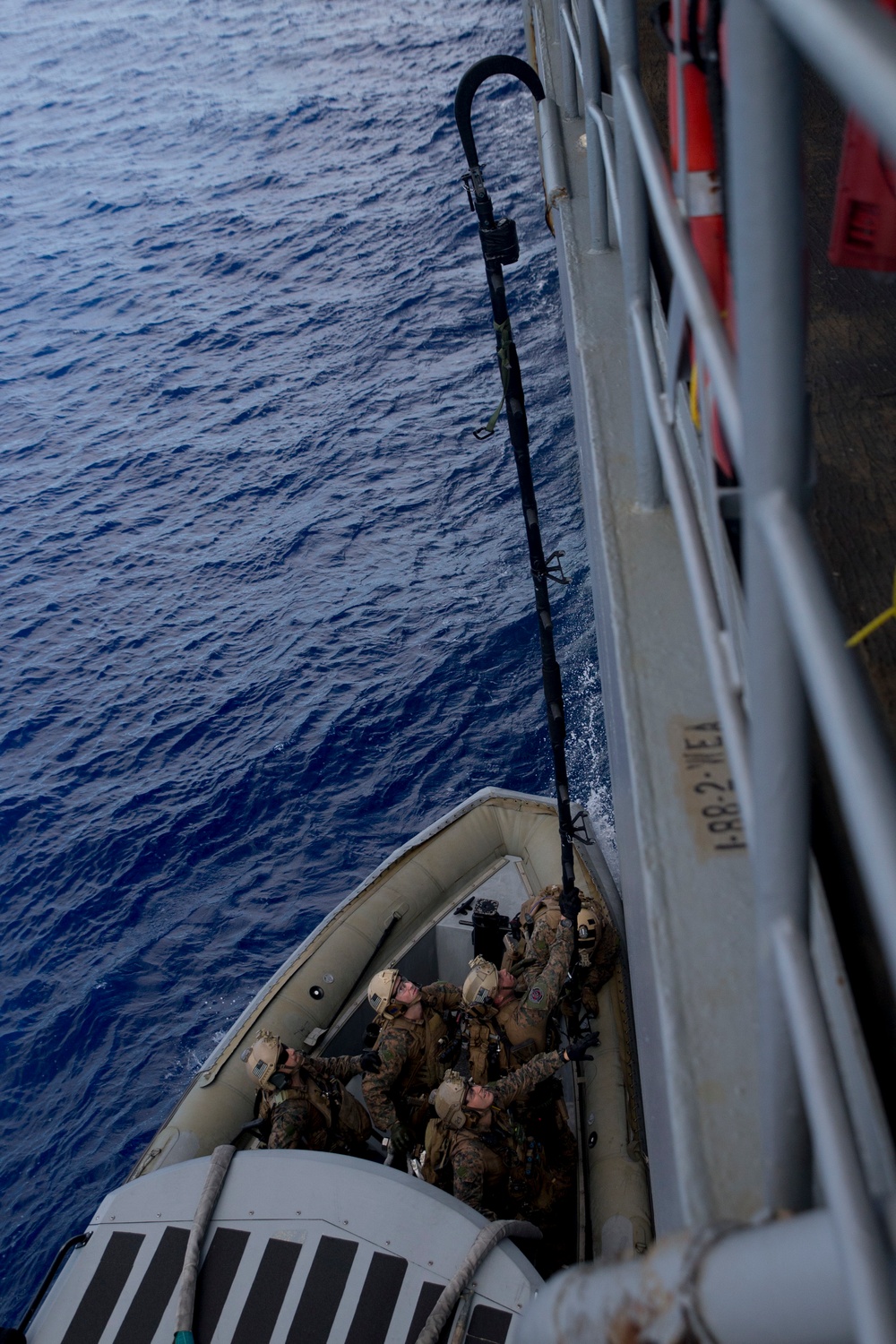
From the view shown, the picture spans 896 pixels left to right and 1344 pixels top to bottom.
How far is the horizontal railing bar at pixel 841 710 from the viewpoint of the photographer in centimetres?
76

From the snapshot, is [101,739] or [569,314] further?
[101,739]

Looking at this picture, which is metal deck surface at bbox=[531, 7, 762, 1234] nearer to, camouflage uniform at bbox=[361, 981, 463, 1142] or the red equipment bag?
the red equipment bag

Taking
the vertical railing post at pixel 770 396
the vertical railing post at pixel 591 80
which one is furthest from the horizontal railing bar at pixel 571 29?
the vertical railing post at pixel 770 396

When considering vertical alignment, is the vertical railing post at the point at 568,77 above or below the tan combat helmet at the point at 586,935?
above

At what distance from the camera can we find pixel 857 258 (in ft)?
6.13

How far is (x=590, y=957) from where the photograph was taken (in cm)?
691

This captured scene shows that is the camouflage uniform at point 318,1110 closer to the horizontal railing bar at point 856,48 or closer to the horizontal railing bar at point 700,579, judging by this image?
the horizontal railing bar at point 700,579

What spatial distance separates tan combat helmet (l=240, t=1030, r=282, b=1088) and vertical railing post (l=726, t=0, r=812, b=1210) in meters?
5.54

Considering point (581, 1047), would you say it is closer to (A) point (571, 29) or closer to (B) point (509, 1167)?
(B) point (509, 1167)

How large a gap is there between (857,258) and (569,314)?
7.94ft

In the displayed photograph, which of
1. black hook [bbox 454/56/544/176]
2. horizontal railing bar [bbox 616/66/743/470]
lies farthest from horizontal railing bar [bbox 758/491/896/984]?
black hook [bbox 454/56/544/176]

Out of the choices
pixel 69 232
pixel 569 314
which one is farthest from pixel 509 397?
pixel 69 232

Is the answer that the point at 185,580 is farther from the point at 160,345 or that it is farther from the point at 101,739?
the point at 160,345

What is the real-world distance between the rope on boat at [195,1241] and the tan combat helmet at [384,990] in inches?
52.3
